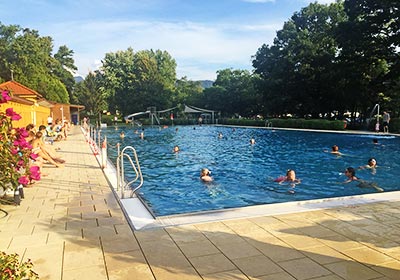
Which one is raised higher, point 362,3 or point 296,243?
point 362,3

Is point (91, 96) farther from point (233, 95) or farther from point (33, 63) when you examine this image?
point (233, 95)

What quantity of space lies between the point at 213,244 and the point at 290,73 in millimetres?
33940

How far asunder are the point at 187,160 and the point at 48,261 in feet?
35.0

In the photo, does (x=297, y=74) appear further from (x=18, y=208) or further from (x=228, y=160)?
(x=18, y=208)

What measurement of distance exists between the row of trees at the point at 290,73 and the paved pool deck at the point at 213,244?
23.4 meters

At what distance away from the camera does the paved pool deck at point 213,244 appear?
3016 millimetres

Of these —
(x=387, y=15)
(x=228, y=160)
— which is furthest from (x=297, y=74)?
(x=228, y=160)

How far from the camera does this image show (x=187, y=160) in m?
13.9

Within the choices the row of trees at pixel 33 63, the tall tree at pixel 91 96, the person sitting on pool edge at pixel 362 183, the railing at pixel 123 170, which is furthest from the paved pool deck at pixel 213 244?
the tall tree at pixel 91 96

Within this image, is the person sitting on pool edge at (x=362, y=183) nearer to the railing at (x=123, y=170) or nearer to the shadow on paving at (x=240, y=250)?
the shadow on paving at (x=240, y=250)

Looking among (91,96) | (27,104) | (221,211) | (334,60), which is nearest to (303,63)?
(334,60)

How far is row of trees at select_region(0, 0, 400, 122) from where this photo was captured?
25.8 m

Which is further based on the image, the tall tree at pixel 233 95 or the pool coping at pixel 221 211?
the tall tree at pixel 233 95

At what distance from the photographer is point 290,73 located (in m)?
35.1
